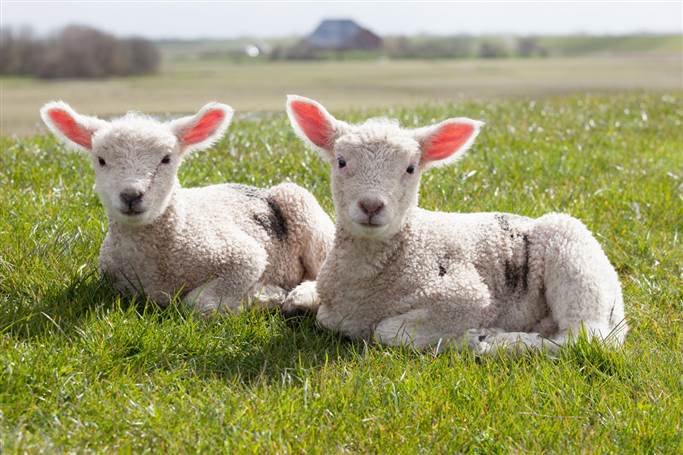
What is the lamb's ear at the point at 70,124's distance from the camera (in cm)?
605

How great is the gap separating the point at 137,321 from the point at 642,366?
3.11 m

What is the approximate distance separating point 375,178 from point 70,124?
224cm

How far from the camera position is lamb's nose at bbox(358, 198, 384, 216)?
526 cm

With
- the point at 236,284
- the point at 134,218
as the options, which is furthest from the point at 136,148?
the point at 236,284

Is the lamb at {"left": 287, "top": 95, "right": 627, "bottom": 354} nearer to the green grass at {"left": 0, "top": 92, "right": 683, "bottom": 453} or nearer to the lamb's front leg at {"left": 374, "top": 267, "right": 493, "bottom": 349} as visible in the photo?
the lamb's front leg at {"left": 374, "top": 267, "right": 493, "bottom": 349}

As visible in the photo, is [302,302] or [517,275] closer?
[517,275]

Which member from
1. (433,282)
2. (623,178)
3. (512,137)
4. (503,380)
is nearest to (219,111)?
(433,282)

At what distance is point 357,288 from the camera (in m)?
5.79

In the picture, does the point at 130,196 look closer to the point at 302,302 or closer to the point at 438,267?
the point at 302,302

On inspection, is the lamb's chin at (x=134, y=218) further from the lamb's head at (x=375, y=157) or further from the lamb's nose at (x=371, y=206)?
the lamb's nose at (x=371, y=206)

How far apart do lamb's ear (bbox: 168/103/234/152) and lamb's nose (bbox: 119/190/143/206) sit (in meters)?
0.67

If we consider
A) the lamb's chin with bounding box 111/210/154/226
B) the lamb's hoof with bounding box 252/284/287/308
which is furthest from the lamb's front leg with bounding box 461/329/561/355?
the lamb's chin with bounding box 111/210/154/226

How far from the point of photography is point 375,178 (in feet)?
17.6

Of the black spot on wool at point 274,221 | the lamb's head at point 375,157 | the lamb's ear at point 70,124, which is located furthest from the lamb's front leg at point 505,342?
the lamb's ear at point 70,124
